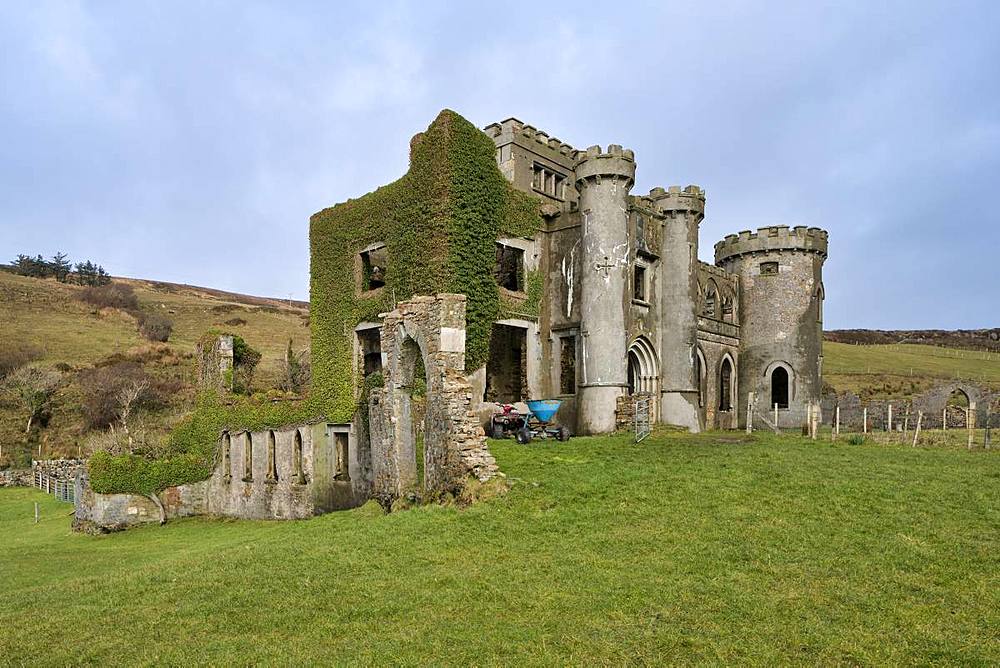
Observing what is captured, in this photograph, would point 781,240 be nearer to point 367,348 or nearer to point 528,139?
point 528,139

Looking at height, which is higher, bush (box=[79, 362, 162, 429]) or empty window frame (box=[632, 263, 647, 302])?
empty window frame (box=[632, 263, 647, 302])

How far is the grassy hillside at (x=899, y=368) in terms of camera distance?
2165 inches

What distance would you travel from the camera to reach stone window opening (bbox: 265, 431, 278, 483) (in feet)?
89.4

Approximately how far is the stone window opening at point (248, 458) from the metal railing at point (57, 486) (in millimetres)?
9992

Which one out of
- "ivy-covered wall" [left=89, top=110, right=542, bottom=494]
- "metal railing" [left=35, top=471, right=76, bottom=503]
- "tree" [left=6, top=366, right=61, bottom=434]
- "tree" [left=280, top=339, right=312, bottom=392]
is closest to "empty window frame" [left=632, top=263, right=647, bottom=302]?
"ivy-covered wall" [left=89, top=110, right=542, bottom=494]

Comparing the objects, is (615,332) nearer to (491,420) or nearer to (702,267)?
(491,420)

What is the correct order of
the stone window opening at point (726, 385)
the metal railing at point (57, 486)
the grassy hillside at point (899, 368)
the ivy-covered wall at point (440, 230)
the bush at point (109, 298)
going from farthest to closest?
the bush at point (109, 298), the grassy hillside at point (899, 368), the stone window opening at point (726, 385), the metal railing at point (57, 486), the ivy-covered wall at point (440, 230)

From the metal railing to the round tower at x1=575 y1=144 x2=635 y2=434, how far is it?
23985 millimetres

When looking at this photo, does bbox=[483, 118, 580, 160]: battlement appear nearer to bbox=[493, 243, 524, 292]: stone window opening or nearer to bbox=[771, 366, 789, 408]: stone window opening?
bbox=[493, 243, 524, 292]: stone window opening

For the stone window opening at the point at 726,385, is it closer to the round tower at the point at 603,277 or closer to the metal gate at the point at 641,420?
the round tower at the point at 603,277

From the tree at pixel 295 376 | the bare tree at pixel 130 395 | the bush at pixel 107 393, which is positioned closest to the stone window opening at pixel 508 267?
the tree at pixel 295 376

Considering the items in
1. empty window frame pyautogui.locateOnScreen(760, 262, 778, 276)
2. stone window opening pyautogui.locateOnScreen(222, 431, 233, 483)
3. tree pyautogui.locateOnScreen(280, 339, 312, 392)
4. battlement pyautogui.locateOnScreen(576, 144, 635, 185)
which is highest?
battlement pyautogui.locateOnScreen(576, 144, 635, 185)

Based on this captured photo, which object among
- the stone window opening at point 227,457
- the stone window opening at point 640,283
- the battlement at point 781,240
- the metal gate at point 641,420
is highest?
the battlement at point 781,240

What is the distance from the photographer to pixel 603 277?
27.6 m
